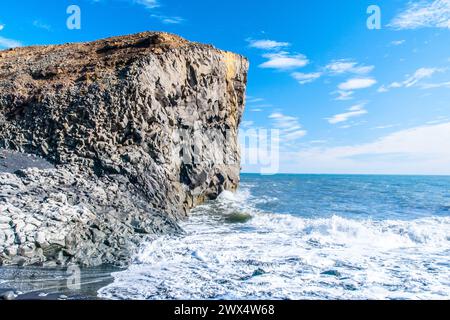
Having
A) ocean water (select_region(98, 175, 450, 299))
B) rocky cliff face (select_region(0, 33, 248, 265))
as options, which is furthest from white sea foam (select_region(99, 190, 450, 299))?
rocky cliff face (select_region(0, 33, 248, 265))

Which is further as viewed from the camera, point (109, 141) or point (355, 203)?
point (355, 203)

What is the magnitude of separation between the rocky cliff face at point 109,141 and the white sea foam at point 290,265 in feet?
6.65

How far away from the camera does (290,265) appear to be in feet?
36.8

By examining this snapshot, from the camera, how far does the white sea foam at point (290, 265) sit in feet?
29.3

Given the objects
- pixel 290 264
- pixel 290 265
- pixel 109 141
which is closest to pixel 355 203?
pixel 290 264

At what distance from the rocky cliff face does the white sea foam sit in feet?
6.65

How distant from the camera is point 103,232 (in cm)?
1268

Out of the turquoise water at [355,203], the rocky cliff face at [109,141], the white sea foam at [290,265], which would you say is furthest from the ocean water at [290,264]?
the turquoise water at [355,203]

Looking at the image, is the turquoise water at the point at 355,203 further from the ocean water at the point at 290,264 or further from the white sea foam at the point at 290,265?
the white sea foam at the point at 290,265

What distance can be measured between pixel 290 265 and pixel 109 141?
40.3ft

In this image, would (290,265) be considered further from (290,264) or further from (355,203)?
(355,203)

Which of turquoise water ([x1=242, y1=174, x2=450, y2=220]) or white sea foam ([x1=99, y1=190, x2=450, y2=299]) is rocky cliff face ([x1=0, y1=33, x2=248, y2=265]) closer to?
white sea foam ([x1=99, y1=190, x2=450, y2=299])
